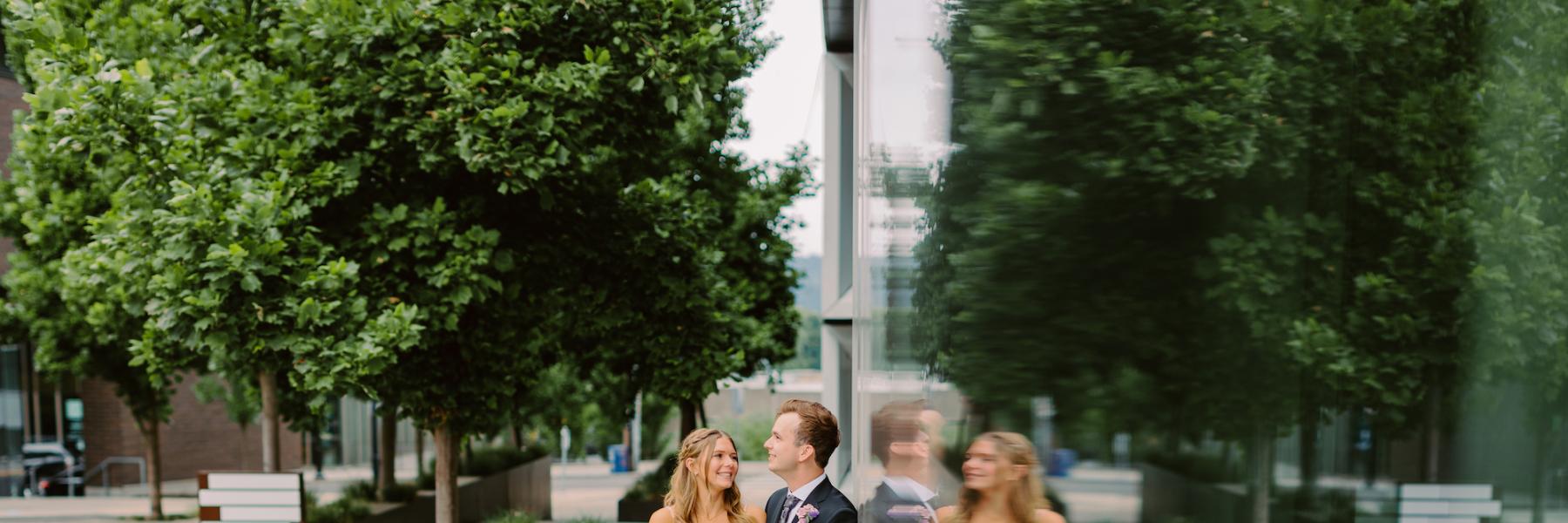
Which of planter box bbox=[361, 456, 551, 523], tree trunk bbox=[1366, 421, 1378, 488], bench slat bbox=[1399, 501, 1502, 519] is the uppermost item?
tree trunk bbox=[1366, 421, 1378, 488]

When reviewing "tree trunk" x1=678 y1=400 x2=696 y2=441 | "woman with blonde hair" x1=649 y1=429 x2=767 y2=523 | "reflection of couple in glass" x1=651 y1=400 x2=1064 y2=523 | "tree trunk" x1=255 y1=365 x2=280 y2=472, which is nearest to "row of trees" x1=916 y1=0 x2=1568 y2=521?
"reflection of couple in glass" x1=651 y1=400 x2=1064 y2=523

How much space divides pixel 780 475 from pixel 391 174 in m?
7.02

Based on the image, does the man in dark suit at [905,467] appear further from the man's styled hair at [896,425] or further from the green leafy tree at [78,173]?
the green leafy tree at [78,173]

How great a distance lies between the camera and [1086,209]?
8.29 feet

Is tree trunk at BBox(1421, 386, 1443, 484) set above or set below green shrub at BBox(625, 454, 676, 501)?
above

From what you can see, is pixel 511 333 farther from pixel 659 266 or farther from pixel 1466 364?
pixel 1466 364

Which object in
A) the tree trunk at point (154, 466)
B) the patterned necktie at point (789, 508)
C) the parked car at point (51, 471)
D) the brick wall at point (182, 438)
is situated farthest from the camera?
the brick wall at point (182, 438)

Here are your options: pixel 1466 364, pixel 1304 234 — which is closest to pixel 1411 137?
pixel 1304 234

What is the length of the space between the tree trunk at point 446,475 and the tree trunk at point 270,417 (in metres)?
4.63

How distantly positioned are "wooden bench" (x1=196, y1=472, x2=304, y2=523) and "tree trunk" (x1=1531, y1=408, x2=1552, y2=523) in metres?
11.2

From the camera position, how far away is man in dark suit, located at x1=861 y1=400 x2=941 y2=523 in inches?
136

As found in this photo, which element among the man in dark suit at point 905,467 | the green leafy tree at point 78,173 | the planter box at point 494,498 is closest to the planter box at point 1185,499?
the man in dark suit at point 905,467

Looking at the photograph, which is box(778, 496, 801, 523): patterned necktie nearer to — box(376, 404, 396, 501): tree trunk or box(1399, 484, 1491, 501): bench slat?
box(1399, 484, 1491, 501): bench slat

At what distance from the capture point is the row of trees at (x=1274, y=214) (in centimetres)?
214
